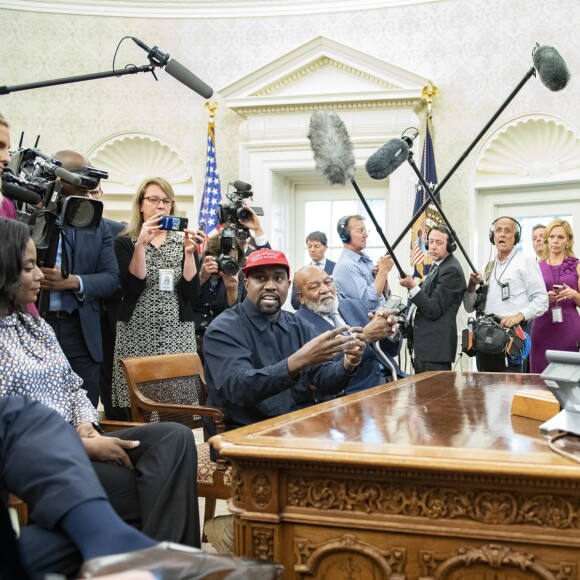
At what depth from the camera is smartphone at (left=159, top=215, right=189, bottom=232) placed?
335 centimetres

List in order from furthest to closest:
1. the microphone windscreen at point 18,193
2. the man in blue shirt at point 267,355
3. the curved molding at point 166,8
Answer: the curved molding at point 166,8, the microphone windscreen at point 18,193, the man in blue shirt at point 267,355

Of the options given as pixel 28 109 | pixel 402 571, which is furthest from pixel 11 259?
pixel 28 109

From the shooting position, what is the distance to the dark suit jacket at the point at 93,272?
2902mm

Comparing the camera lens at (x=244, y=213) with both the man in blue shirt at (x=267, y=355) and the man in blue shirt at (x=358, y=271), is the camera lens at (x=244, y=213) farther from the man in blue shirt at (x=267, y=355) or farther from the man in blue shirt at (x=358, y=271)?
the man in blue shirt at (x=267, y=355)

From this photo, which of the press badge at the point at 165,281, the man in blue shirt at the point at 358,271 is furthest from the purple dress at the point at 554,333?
the press badge at the point at 165,281

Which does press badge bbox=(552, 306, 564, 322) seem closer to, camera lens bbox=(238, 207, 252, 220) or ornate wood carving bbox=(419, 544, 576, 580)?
camera lens bbox=(238, 207, 252, 220)

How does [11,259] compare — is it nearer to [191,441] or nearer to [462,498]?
[191,441]

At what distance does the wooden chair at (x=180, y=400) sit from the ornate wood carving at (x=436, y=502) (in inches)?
37.3

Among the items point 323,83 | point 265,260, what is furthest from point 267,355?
point 323,83

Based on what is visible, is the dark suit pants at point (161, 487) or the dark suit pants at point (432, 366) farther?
the dark suit pants at point (432, 366)

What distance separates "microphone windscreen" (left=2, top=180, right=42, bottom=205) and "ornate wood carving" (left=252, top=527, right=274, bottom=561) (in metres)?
1.57

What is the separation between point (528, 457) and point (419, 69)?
5915 millimetres

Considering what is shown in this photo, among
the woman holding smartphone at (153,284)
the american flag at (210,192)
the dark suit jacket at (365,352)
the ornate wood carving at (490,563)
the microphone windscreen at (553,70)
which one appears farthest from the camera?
the american flag at (210,192)

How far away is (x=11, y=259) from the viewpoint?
191 centimetres
